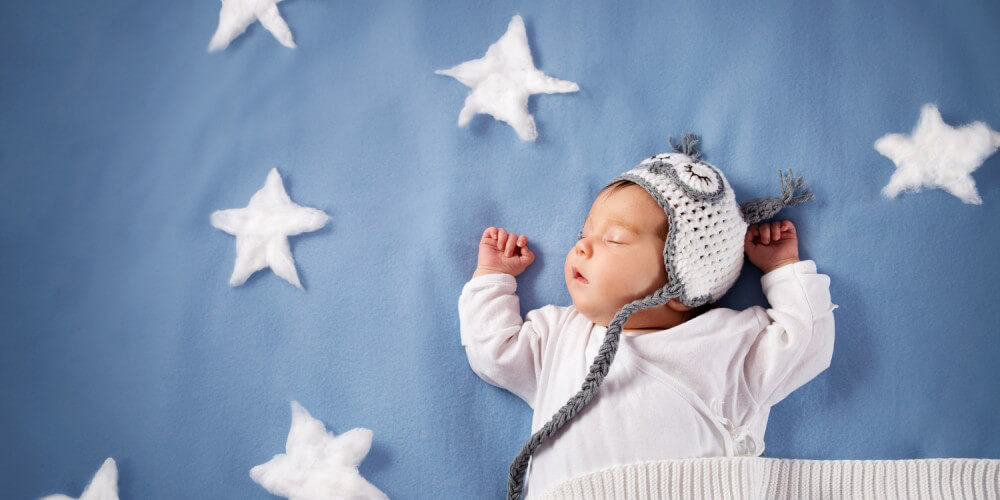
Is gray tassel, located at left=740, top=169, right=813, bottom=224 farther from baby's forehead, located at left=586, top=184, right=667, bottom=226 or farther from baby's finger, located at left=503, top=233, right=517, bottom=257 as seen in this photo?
baby's finger, located at left=503, top=233, right=517, bottom=257

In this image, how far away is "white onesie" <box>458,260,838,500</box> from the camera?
127 cm

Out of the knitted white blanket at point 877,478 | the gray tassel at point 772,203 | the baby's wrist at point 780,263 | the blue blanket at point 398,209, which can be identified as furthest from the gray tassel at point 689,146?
the knitted white blanket at point 877,478

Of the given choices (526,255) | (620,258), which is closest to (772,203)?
(620,258)

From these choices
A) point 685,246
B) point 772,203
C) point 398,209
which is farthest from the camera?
point 398,209

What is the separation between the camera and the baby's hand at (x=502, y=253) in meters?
1.44

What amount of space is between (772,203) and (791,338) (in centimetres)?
25

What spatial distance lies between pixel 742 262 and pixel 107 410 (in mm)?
1238

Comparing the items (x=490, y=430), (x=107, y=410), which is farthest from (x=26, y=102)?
(x=490, y=430)

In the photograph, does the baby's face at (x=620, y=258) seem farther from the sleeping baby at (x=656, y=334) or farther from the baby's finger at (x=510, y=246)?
the baby's finger at (x=510, y=246)

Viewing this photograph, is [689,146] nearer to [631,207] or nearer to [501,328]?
[631,207]

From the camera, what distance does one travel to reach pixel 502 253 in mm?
1444

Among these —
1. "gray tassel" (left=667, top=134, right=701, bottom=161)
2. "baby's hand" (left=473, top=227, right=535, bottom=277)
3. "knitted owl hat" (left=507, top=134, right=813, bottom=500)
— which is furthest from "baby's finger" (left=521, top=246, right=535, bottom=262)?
"gray tassel" (left=667, top=134, right=701, bottom=161)

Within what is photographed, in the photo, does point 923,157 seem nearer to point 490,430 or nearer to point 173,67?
point 490,430

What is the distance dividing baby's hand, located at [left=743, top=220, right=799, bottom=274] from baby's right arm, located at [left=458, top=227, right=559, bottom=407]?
0.40m
